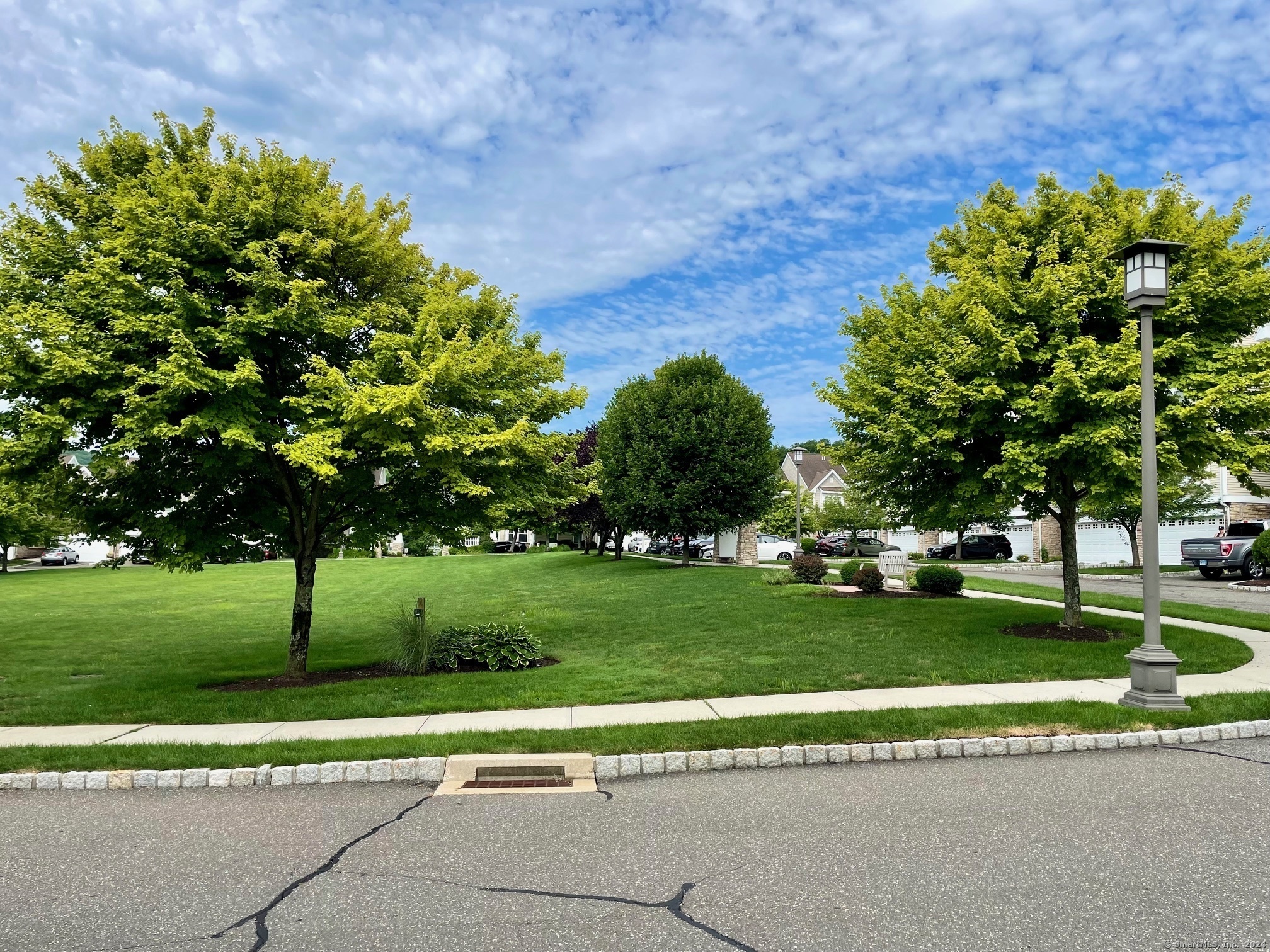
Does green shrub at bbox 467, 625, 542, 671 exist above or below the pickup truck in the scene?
below

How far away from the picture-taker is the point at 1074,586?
1348 cm

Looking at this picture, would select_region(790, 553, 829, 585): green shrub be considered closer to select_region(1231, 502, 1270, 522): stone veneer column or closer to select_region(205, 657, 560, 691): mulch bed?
select_region(205, 657, 560, 691): mulch bed

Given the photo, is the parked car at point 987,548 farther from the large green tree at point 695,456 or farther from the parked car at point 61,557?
the parked car at point 61,557

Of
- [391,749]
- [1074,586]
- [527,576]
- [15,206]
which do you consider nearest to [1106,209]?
[1074,586]

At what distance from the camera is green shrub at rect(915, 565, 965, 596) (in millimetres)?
18984

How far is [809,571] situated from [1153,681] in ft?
44.4

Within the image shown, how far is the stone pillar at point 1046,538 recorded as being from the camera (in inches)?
1620

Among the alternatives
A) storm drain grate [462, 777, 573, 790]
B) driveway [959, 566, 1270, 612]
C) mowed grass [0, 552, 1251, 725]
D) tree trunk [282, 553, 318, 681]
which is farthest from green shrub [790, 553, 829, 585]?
storm drain grate [462, 777, 573, 790]

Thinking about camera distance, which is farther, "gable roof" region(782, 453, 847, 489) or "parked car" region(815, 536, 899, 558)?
"gable roof" region(782, 453, 847, 489)

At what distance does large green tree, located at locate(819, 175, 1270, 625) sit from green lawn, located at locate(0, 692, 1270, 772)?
169 inches

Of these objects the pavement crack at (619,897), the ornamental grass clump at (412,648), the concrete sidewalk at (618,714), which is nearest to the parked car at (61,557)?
the ornamental grass clump at (412,648)

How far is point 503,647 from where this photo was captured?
11.7 m

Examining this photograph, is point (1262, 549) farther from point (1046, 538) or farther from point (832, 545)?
point (832, 545)

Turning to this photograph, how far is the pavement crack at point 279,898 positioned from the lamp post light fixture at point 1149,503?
7369 millimetres
